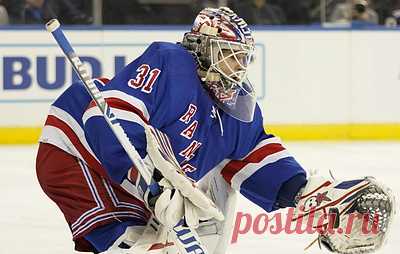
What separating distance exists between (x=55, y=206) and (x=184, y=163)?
2.11m

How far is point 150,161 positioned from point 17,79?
4.81 meters

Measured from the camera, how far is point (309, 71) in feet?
25.6

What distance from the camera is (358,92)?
7.80m

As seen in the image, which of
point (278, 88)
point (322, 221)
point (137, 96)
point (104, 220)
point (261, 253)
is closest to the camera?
point (137, 96)

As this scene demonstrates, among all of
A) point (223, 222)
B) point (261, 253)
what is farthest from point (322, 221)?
point (261, 253)

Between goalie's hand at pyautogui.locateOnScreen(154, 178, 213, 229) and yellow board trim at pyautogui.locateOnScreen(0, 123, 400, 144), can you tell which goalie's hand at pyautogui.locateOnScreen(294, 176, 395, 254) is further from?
yellow board trim at pyautogui.locateOnScreen(0, 123, 400, 144)

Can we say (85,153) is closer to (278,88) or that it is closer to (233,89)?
(233,89)

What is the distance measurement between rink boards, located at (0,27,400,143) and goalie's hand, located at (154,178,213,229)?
4888 millimetres

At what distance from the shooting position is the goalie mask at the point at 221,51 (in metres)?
2.73

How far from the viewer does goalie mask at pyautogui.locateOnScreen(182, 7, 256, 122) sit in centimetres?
273

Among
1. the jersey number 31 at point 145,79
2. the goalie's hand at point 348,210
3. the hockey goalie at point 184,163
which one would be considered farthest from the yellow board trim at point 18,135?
the jersey number 31 at point 145,79

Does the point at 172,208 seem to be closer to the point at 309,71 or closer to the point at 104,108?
the point at 104,108

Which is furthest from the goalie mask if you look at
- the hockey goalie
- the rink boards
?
the rink boards

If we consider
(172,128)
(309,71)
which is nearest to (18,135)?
(309,71)
